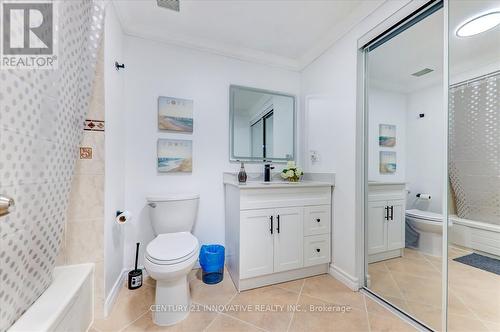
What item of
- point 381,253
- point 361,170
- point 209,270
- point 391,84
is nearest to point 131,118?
point 209,270

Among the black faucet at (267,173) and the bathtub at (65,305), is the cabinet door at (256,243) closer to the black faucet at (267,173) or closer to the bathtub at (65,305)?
the black faucet at (267,173)

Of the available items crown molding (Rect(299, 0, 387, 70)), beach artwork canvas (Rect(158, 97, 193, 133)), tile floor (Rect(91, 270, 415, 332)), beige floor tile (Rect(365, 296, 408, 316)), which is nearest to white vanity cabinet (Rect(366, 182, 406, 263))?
beige floor tile (Rect(365, 296, 408, 316))

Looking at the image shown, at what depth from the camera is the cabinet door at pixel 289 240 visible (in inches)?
69.9

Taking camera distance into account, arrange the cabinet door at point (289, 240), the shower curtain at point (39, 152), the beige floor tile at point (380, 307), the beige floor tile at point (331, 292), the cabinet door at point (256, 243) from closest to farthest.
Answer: the shower curtain at point (39, 152), the beige floor tile at point (380, 307), the beige floor tile at point (331, 292), the cabinet door at point (256, 243), the cabinet door at point (289, 240)

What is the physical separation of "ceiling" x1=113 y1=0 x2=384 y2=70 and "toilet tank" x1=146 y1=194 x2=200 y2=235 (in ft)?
5.03

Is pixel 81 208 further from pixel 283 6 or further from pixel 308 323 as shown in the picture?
pixel 283 6

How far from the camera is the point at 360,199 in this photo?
→ 68.2 inches

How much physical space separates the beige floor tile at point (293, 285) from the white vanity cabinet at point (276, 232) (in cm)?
4

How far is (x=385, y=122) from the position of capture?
71.9 inches

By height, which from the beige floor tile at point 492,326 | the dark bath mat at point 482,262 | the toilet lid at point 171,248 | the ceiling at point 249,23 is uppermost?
the ceiling at point 249,23

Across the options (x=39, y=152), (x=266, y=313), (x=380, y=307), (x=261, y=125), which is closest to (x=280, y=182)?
(x=261, y=125)

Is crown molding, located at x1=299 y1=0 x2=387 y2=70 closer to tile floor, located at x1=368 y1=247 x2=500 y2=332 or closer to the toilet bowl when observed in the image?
the toilet bowl

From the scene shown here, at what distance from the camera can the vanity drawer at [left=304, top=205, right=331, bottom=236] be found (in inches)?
74.4

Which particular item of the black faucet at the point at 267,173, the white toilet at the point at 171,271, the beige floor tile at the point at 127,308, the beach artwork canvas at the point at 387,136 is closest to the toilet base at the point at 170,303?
the white toilet at the point at 171,271
